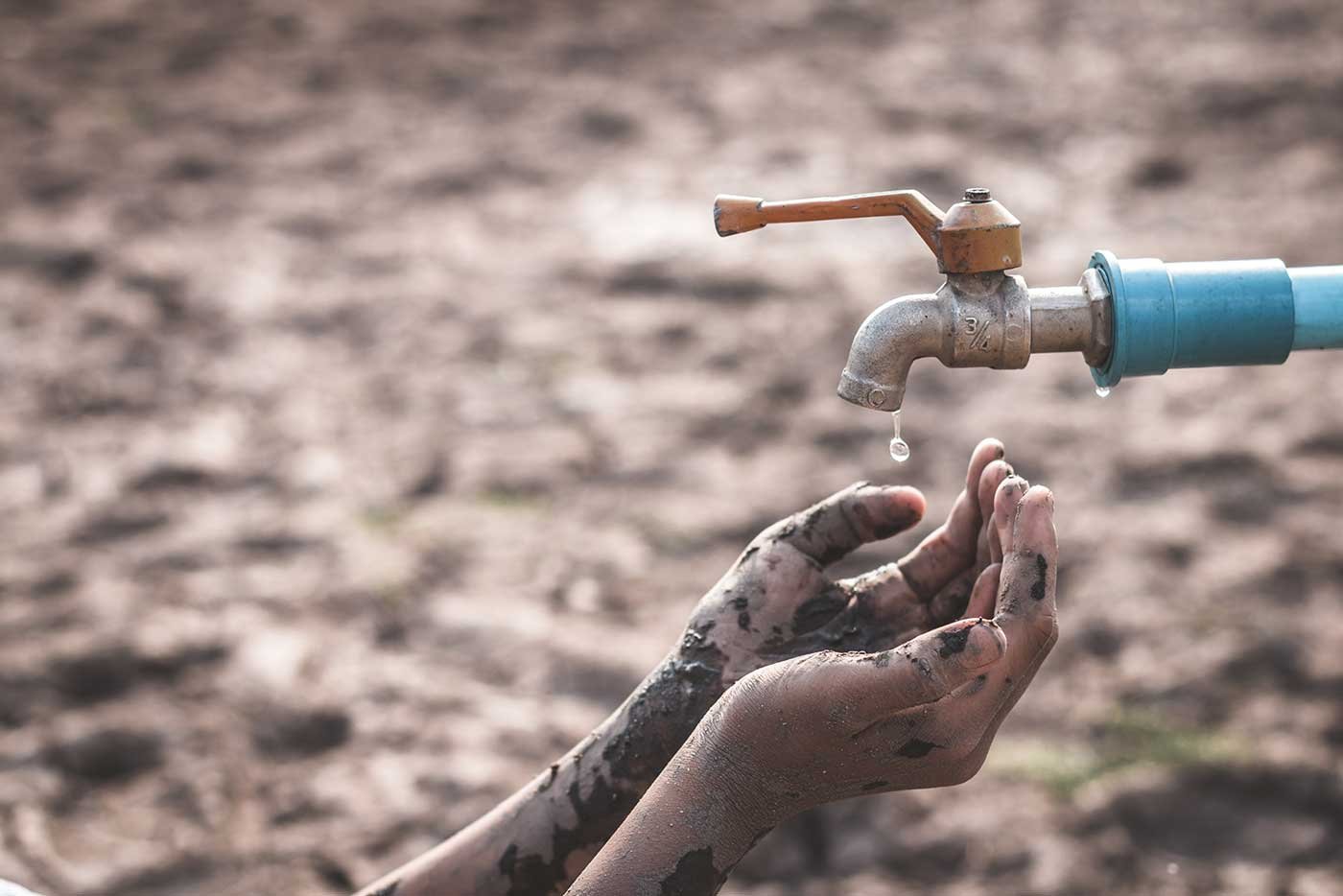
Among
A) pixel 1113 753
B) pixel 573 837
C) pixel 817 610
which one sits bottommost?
pixel 1113 753

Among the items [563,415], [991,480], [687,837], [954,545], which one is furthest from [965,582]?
[563,415]

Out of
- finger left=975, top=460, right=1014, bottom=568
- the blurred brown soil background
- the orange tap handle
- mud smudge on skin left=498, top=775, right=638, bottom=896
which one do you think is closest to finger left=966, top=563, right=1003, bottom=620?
finger left=975, top=460, right=1014, bottom=568

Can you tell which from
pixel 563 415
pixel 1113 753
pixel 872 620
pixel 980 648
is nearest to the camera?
pixel 980 648

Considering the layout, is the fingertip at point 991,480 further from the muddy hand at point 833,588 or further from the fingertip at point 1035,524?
the fingertip at point 1035,524

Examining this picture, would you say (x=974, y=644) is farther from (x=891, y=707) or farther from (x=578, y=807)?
(x=578, y=807)

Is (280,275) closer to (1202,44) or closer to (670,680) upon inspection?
(670,680)

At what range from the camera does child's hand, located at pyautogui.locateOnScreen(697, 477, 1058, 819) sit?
128cm

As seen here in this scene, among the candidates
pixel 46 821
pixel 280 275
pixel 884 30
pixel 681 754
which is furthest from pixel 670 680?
pixel 884 30

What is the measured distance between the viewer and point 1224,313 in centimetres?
137

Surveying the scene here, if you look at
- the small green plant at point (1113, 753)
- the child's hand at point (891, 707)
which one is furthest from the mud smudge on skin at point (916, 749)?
the small green plant at point (1113, 753)

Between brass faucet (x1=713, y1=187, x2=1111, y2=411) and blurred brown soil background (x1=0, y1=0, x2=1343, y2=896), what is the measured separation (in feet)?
4.54

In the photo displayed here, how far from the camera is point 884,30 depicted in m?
5.92

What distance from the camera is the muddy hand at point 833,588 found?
1.64 meters

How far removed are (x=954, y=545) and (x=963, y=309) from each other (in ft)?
1.14
